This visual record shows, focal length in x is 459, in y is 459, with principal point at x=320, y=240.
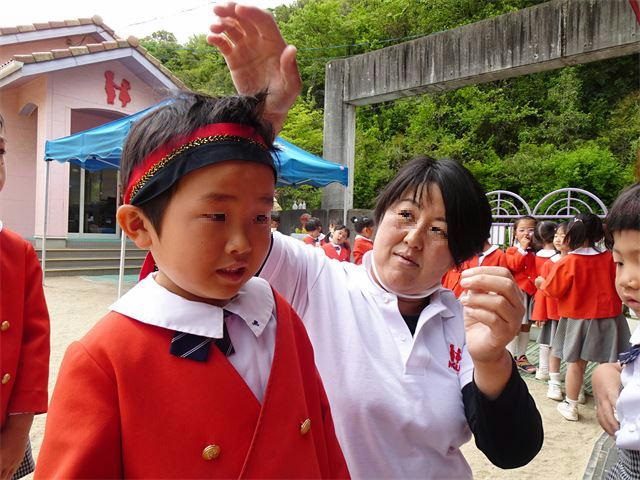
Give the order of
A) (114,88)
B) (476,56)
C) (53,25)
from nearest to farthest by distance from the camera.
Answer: (476,56) < (53,25) < (114,88)

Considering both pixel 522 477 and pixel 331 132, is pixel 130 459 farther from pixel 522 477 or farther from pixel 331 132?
pixel 331 132

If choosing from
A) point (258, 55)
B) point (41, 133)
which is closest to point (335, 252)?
point (258, 55)

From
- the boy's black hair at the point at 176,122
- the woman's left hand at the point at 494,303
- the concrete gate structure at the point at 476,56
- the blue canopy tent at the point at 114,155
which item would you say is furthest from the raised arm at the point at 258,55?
the concrete gate structure at the point at 476,56

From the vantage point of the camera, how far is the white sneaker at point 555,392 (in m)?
4.01

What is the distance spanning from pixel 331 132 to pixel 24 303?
24.5 ft

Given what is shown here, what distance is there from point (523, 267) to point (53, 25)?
35.3ft

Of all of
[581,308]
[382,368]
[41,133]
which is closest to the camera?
[382,368]

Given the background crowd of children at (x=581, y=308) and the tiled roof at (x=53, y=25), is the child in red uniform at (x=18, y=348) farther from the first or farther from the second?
the tiled roof at (x=53, y=25)

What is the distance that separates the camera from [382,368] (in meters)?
1.15

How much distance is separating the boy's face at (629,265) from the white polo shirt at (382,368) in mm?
476

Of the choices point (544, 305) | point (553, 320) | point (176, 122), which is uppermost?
point (176, 122)

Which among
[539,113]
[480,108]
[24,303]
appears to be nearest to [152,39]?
[480,108]

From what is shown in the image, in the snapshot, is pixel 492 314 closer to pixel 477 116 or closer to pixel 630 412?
pixel 630 412

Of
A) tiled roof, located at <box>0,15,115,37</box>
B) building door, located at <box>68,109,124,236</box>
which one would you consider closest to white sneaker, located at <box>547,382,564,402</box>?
building door, located at <box>68,109,124,236</box>
